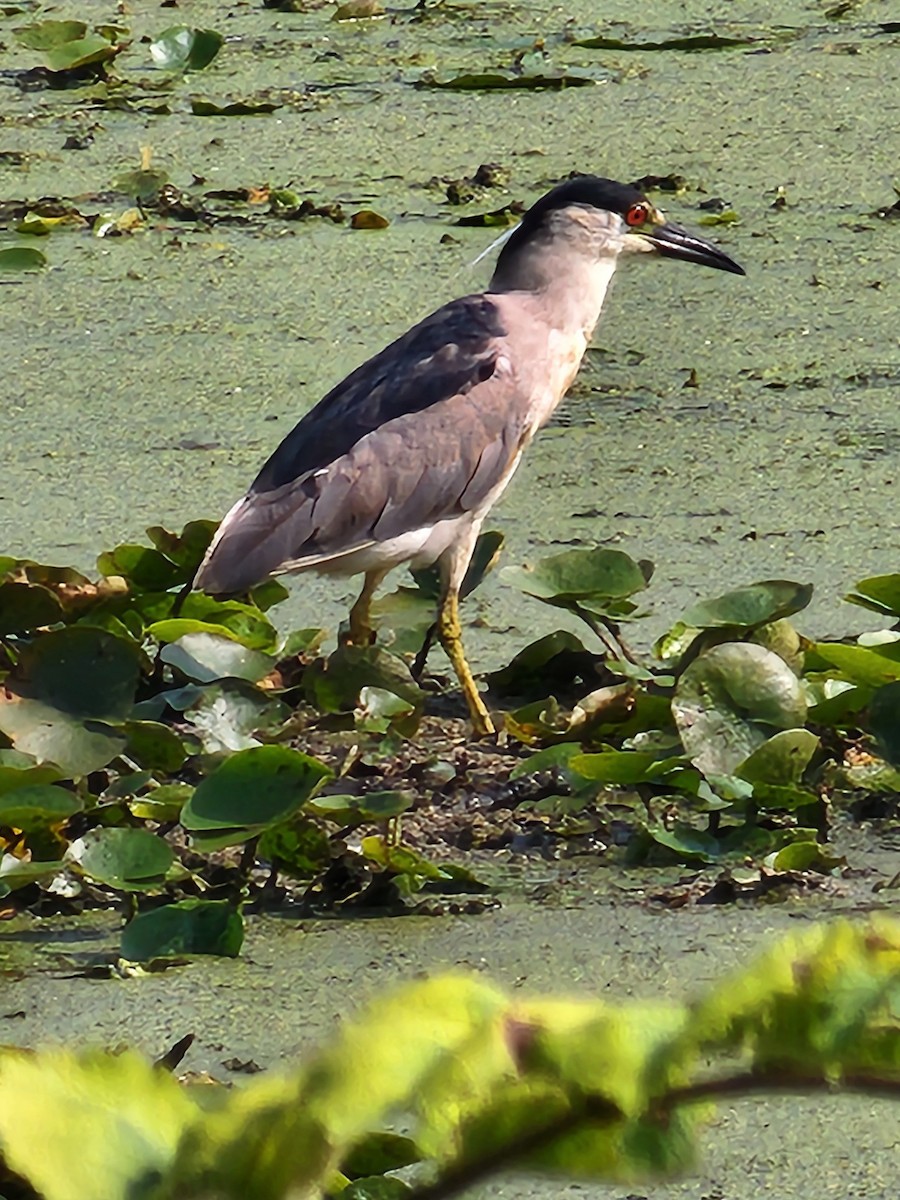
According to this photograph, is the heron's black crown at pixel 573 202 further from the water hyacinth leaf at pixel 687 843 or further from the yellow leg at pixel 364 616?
the water hyacinth leaf at pixel 687 843

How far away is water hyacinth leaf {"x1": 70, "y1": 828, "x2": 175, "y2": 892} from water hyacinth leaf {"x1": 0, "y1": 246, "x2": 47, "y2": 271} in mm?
2686

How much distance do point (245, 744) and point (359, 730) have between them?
0.74ft

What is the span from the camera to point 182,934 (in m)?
2.22

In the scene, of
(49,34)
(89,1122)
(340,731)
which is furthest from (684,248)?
(89,1122)

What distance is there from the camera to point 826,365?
13.9 ft

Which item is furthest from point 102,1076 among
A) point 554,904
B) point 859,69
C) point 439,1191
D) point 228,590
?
point 859,69

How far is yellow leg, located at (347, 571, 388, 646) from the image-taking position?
10.2 feet

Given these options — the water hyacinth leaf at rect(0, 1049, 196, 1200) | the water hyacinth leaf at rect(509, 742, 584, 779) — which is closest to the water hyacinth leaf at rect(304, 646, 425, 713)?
the water hyacinth leaf at rect(509, 742, 584, 779)

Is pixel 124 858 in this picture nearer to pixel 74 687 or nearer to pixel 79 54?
pixel 74 687

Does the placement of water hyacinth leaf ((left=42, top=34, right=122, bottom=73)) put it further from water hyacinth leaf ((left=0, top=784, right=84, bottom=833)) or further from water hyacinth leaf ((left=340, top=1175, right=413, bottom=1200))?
water hyacinth leaf ((left=340, top=1175, right=413, bottom=1200))

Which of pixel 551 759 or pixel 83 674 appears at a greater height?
pixel 83 674

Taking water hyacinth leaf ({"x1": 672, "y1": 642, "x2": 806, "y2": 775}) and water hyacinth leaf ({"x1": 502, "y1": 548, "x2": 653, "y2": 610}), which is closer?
water hyacinth leaf ({"x1": 672, "y1": 642, "x2": 806, "y2": 775})

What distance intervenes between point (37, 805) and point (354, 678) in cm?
60

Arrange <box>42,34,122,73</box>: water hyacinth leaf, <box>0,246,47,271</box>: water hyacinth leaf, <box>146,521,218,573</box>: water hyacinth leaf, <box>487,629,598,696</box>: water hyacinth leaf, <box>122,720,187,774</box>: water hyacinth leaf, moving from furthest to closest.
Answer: <box>42,34,122,73</box>: water hyacinth leaf
<box>0,246,47,271</box>: water hyacinth leaf
<box>146,521,218,573</box>: water hyacinth leaf
<box>487,629,598,696</box>: water hyacinth leaf
<box>122,720,187,774</box>: water hyacinth leaf
